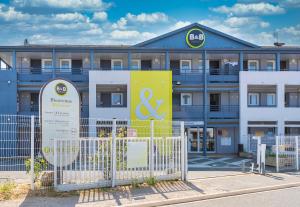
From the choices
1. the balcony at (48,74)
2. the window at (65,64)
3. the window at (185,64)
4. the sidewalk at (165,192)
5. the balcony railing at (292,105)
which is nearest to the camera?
the sidewalk at (165,192)

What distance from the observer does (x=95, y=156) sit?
11680 mm

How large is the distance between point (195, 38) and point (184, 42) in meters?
1.00

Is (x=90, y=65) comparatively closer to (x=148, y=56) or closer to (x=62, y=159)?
(x=148, y=56)

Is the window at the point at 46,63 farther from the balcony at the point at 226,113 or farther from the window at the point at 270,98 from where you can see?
the window at the point at 270,98

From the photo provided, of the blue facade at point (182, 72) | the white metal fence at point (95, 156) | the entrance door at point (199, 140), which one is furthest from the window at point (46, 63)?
the white metal fence at point (95, 156)

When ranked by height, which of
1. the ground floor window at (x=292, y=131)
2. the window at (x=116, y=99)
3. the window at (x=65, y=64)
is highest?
the window at (x=65, y=64)

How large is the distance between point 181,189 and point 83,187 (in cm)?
320

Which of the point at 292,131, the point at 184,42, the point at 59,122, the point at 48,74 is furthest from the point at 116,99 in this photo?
the point at 59,122

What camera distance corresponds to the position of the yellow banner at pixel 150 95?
27.2 metres

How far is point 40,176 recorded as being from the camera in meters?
11.8

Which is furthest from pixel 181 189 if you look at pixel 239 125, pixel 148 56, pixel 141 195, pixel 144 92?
pixel 148 56

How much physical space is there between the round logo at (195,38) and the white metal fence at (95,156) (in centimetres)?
1715

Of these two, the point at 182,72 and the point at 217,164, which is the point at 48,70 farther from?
the point at 217,164

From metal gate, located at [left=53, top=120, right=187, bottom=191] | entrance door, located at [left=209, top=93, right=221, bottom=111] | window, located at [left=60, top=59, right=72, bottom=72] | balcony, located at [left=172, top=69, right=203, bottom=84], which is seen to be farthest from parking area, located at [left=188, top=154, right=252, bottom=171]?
window, located at [left=60, top=59, right=72, bottom=72]
